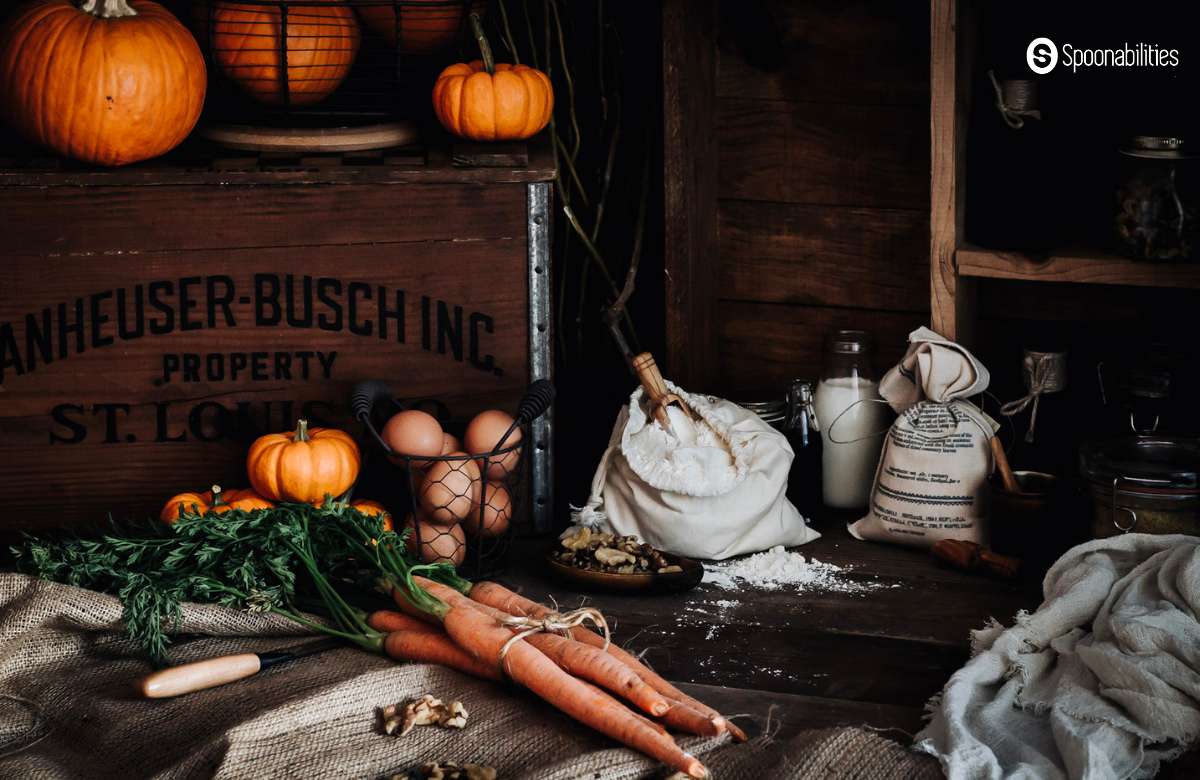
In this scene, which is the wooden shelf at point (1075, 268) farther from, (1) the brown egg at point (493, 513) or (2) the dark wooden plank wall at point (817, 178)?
(1) the brown egg at point (493, 513)

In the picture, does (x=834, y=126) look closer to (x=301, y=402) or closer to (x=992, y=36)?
(x=992, y=36)

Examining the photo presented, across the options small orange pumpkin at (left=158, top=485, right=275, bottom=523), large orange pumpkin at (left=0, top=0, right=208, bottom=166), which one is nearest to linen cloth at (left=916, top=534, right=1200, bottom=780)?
small orange pumpkin at (left=158, top=485, right=275, bottom=523)

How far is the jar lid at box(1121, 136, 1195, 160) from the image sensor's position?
2.32m

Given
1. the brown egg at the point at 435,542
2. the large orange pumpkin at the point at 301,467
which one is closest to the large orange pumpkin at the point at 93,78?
the large orange pumpkin at the point at 301,467

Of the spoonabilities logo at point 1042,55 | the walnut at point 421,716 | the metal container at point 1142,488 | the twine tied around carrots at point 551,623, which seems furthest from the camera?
the spoonabilities logo at point 1042,55

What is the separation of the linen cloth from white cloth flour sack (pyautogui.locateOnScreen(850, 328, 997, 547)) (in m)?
0.34

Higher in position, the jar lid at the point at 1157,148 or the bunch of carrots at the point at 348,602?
the jar lid at the point at 1157,148

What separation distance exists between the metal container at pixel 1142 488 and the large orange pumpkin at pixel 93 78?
1.58m

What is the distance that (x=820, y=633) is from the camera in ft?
7.29

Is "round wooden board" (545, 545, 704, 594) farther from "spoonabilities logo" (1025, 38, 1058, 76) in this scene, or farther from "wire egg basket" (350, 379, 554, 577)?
"spoonabilities logo" (1025, 38, 1058, 76)

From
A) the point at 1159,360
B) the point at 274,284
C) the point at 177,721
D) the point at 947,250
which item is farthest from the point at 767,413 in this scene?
the point at 177,721

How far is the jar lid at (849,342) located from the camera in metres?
2.68

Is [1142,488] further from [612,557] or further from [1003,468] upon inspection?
[612,557]

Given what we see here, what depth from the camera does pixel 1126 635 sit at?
1.91 m
